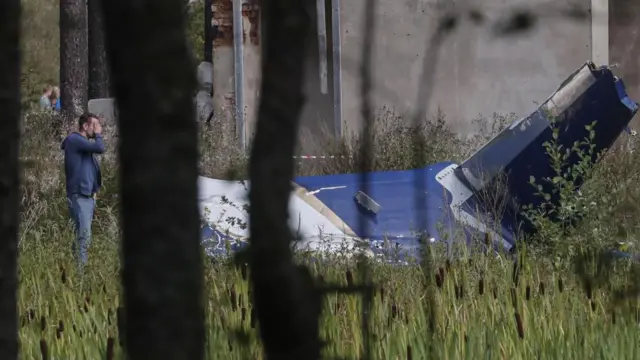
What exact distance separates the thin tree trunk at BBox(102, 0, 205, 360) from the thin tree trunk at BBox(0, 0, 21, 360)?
0.36m

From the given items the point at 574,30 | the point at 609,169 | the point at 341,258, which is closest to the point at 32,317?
the point at 341,258

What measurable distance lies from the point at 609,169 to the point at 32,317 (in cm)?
404

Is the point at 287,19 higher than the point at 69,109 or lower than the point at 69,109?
lower

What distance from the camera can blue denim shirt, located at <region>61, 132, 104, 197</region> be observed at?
9.38 metres

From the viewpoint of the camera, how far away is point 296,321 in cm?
120

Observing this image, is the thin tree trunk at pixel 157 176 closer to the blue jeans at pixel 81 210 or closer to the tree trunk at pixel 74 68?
the blue jeans at pixel 81 210

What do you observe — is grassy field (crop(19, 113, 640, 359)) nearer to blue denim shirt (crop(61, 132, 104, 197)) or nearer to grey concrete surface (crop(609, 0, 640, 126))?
blue denim shirt (crop(61, 132, 104, 197))

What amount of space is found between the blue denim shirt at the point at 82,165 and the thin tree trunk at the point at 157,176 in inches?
323

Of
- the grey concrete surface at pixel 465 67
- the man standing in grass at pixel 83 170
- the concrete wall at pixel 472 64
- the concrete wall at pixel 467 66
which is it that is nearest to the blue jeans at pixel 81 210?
the man standing in grass at pixel 83 170

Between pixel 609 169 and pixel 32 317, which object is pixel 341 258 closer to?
pixel 32 317

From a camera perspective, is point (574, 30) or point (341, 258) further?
point (574, 30)

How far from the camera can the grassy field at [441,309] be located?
136 inches

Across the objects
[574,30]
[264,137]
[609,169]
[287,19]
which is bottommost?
[264,137]

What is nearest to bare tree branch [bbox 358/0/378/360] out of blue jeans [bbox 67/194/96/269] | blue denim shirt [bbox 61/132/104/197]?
blue jeans [bbox 67/194/96/269]
